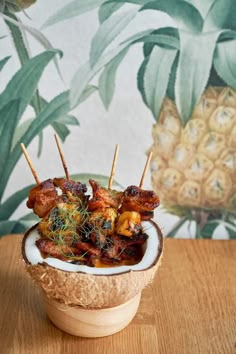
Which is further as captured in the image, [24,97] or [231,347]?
[24,97]

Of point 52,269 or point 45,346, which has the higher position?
point 52,269

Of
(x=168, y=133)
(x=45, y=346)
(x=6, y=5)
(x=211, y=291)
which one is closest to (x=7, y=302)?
(x=45, y=346)

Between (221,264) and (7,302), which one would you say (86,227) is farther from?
(221,264)

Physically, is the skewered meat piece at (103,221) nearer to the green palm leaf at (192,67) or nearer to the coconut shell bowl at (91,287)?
the coconut shell bowl at (91,287)

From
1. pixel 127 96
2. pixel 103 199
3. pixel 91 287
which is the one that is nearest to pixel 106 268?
pixel 91 287

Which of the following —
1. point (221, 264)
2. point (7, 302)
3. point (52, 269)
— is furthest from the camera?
point (221, 264)

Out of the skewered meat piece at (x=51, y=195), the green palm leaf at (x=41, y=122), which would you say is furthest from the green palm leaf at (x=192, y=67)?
the skewered meat piece at (x=51, y=195)

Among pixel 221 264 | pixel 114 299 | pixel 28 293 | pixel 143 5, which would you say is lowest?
pixel 221 264

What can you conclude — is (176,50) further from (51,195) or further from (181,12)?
(51,195)
